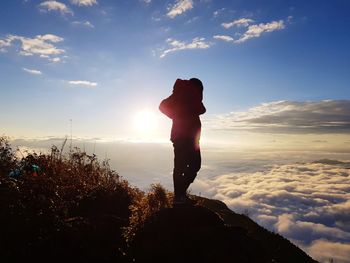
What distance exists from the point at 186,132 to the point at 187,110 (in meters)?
0.52

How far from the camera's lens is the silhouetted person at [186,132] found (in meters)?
8.23

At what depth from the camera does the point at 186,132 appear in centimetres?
823

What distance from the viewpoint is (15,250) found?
18.0ft

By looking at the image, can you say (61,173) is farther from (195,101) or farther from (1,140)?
(195,101)

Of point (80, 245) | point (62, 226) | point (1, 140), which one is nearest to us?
point (80, 245)

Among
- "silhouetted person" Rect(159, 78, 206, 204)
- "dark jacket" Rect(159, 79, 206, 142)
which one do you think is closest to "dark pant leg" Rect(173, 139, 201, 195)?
"silhouetted person" Rect(159, 78, 206, 204)

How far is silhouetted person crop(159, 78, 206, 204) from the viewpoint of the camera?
8234 millimetres

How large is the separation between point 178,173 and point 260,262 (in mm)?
3046

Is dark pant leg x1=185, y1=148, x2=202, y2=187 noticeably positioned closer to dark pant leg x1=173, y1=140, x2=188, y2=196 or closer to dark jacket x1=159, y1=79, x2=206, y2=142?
dark pant leg x1=173, y1=140, x2=188, y2=196

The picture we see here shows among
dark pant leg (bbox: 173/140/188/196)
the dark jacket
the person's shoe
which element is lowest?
the person's shoe

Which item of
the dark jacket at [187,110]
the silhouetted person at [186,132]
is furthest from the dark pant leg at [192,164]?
the dark jacket at [187,110]

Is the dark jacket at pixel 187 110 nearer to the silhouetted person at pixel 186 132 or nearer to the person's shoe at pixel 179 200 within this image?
the silhouetted person at pixel 186 132

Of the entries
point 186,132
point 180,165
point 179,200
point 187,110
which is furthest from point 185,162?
point 187,110

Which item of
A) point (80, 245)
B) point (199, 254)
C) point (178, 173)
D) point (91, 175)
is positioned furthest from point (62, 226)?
point (91, 175)
